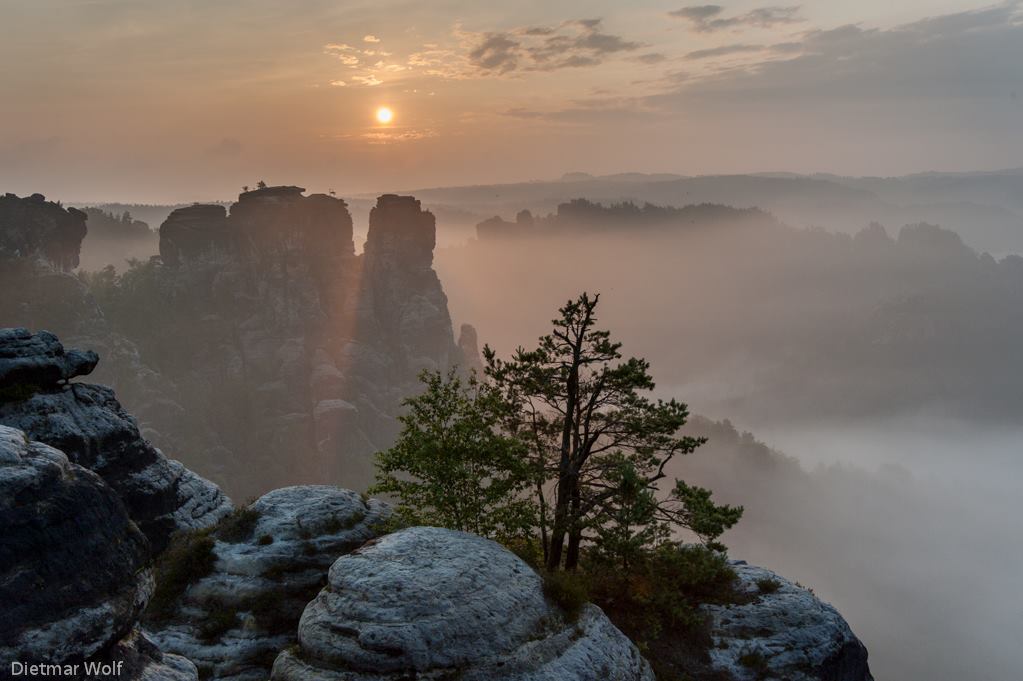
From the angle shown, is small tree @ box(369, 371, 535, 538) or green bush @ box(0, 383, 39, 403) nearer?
green bush @ box(0, 383, 39, 403)

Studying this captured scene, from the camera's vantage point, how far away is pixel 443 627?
20.5 m

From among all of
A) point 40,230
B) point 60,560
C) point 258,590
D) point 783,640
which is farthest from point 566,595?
point 40,230

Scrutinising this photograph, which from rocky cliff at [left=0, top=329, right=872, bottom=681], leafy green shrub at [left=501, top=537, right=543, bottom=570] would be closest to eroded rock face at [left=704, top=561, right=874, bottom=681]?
rocky cliff at [left=0, top=329, right=872, bottom=681]

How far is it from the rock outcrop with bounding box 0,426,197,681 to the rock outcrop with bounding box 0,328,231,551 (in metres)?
11.6

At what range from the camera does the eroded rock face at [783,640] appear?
27125 millimetres

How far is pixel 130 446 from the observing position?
29438 millimetres

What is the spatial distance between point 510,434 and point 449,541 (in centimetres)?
897

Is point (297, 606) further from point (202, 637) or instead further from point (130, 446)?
point (130, 446)

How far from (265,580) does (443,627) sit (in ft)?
34.2

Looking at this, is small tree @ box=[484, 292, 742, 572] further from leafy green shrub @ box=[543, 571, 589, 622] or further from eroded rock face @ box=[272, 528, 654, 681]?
eroded rock face @ box=[272, 528, 654, 681]

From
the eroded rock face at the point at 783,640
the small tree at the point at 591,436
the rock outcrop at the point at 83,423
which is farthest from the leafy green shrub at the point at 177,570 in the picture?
the eroded rock face at the point at 783,640

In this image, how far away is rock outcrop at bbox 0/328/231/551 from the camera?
26.3 m

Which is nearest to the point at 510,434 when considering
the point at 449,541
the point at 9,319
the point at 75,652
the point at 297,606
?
the point at 449,541

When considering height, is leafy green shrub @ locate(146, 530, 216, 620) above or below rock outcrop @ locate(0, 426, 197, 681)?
below
